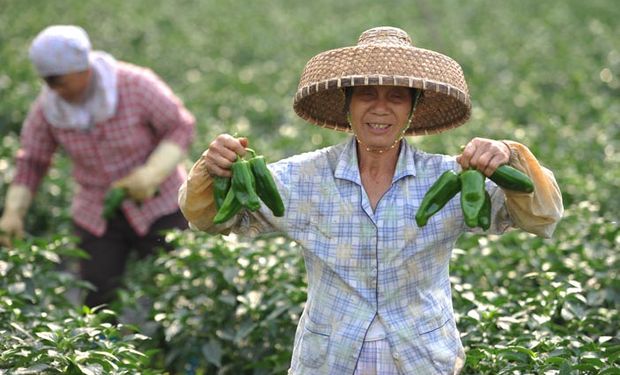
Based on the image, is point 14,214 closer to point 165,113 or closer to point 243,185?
point 165,113

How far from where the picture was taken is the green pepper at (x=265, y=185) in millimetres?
3047

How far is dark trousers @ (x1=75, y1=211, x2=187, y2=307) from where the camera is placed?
527 cm

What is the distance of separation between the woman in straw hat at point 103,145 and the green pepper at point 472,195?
97.0 inches

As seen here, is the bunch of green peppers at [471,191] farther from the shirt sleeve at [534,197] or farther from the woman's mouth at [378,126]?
the woman's mouth at [378,126]

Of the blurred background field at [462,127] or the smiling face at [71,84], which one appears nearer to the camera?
the blurred background field at [462,127]

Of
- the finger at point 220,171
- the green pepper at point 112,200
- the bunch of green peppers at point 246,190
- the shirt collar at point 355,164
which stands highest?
the shirt collar at point 355,164

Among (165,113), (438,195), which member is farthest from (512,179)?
(165,113)

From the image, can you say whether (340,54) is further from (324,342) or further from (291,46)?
(291,46)

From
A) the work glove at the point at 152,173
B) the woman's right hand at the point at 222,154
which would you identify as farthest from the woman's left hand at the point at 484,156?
the work glove at the point at 152,173

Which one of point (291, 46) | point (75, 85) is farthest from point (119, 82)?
point (291, 46)

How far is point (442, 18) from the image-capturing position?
15680 millimetres

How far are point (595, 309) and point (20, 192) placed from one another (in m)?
2.98

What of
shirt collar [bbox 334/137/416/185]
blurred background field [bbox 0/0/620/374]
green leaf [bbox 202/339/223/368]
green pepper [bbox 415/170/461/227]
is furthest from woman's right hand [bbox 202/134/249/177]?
green leaf [bbox 202/339/223/368]

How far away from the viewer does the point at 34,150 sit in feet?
17.5
